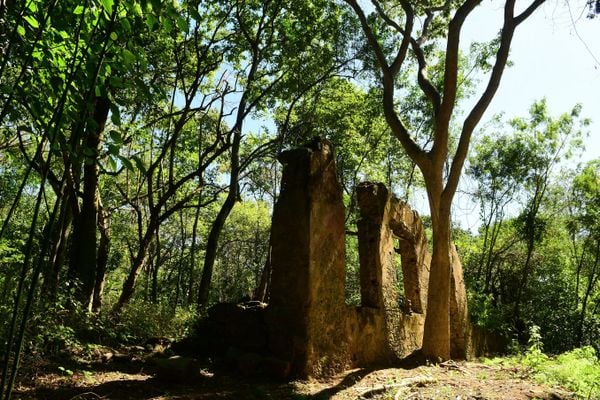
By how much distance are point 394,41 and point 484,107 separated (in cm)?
558

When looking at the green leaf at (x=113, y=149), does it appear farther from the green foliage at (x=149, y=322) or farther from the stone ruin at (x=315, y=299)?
the green foliage at (x=149, y=322)

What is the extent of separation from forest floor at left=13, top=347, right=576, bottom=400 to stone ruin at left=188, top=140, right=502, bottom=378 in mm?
388

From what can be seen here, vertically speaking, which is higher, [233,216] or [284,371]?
[233,216]

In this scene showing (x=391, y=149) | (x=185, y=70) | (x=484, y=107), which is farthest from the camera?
(x=391, y=149)

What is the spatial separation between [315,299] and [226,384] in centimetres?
163

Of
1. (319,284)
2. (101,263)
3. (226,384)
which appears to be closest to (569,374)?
(319,284)

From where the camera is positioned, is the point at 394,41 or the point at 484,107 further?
the point at 394,41

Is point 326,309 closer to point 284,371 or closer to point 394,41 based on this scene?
point 284,371

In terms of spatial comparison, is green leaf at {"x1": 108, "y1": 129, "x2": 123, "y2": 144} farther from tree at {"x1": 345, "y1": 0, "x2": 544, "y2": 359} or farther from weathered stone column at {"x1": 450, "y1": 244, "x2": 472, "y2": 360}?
weathered stone column at {"x1": 450, "y1": 244, "x2": 472, "y2": 360}

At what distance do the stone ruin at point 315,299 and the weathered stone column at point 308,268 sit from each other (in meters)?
0.01

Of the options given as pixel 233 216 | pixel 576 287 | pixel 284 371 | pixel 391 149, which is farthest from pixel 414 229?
pixel 233 216

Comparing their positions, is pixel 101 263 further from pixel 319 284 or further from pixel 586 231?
pixel 586 231

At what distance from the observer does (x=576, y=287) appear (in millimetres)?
18188

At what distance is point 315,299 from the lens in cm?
658
